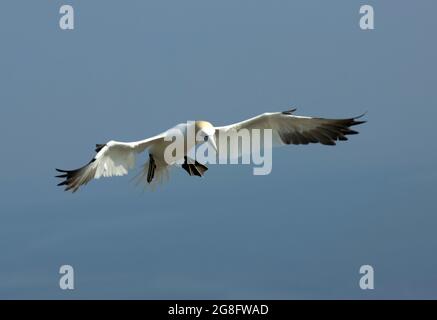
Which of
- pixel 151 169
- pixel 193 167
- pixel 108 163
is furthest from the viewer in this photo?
pixel 193 167

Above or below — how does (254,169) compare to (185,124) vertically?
below

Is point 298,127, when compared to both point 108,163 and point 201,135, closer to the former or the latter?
point 201,135

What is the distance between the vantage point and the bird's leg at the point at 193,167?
57.2ft

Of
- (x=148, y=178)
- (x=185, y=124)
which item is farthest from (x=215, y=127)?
(x=148, y=178)

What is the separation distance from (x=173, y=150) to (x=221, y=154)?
3.24 ft

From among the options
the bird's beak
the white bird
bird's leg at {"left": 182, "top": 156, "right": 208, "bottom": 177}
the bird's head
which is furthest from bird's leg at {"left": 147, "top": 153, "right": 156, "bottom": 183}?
the bird's beak

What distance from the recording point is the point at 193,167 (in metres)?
17.5

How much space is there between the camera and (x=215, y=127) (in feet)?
55.4

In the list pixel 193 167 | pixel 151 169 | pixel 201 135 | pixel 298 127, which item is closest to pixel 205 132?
pixel 201 135

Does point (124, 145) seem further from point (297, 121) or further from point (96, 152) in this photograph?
point (297, 121)

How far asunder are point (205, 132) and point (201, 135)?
0.16 meters

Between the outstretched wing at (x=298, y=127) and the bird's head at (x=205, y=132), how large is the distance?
0.24m

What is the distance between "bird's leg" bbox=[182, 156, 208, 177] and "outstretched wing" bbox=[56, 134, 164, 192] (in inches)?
44.8

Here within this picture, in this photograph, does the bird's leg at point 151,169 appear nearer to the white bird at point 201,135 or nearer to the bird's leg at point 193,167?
the white bird at point 201,135
